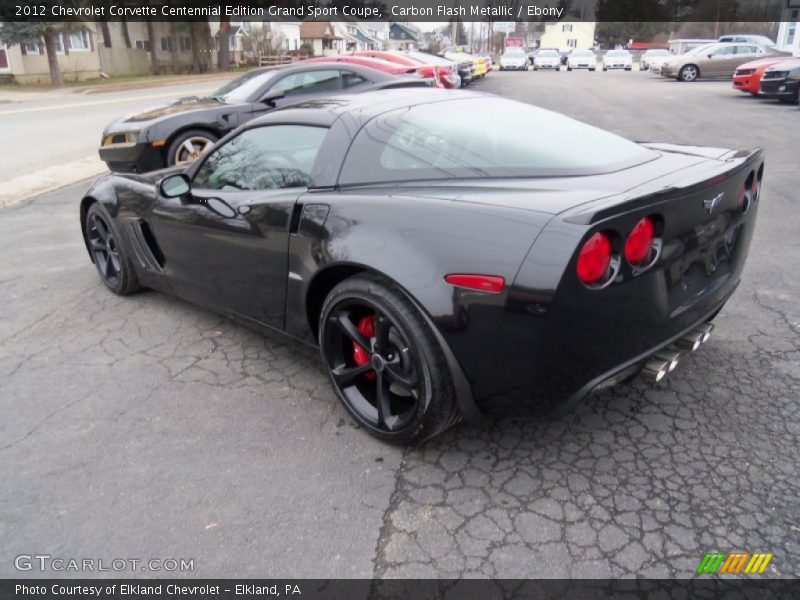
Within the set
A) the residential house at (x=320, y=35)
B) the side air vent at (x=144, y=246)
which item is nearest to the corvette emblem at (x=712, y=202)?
the side air vent at (x=144, y=246)

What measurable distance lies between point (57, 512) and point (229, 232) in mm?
1518

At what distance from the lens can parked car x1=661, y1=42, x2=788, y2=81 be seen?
2272 cm

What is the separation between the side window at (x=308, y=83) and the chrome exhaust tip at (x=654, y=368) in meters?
7.30

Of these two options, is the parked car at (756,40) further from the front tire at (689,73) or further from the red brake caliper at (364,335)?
the red brake caliper at (364,335)

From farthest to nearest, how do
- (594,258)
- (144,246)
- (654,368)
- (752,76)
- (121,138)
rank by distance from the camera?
(752,76), (121,138), (144,246), (654,368), (594,258)

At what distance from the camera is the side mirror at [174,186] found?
11.7 ft

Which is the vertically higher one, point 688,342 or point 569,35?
point 569,35

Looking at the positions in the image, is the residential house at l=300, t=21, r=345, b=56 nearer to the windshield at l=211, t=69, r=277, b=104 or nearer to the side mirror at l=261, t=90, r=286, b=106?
the windshield at l=211, t=69, r=277, b=104

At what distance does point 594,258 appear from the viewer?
220 centimetres

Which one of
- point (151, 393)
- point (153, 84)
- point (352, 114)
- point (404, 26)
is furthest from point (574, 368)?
point (404, 26)

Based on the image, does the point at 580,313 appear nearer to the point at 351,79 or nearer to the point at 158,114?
the point at 158,114

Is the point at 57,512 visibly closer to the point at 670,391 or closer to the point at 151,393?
the point at 151,393

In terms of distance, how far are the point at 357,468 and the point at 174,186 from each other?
1.94m

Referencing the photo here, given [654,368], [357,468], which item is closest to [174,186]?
[357,468]
